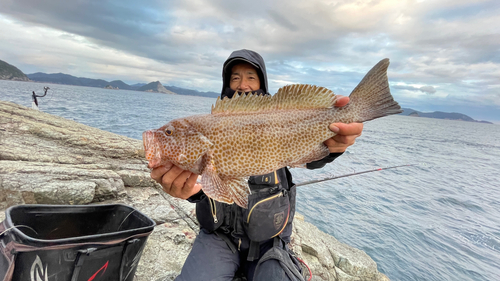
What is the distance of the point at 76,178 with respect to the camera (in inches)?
213

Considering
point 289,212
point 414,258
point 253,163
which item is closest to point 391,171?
point 414,258

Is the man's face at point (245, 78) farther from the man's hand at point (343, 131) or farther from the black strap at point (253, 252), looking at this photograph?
the black strap at point (253, 252)

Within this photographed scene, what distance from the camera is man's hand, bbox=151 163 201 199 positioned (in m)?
2.90

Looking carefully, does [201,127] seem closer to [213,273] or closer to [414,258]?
[213,273]

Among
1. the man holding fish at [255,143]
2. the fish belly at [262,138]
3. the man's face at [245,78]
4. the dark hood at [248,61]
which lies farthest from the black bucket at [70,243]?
the dark hood at [248,61]

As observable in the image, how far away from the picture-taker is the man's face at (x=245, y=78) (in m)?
4.64

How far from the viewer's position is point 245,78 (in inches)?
184

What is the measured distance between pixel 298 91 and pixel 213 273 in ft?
9.60

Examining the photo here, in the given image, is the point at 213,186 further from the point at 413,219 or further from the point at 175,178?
the point at 413,219

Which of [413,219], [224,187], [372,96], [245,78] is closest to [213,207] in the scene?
[224,187]

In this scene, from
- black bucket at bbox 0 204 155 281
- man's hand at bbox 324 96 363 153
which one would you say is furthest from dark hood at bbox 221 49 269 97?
black bucket at bbox 0 204 155 281

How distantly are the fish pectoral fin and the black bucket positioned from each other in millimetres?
1234

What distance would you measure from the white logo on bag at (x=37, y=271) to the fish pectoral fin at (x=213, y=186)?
188 centimetres

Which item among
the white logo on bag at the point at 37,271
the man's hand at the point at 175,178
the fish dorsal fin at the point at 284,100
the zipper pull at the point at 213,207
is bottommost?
the white logo on bag at the point at 37,271
